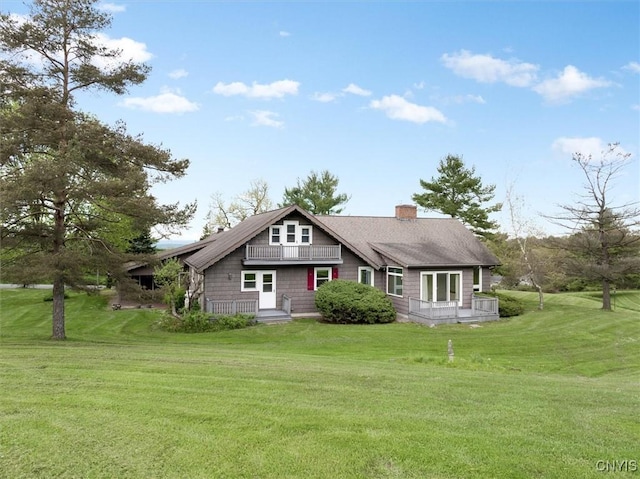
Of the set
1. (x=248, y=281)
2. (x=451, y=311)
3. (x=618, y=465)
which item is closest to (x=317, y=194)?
(x=248, y=281)

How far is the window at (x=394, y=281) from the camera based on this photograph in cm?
2211

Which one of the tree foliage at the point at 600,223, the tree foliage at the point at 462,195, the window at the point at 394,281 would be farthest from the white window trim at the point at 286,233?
the tree foliage at the point at 462,195

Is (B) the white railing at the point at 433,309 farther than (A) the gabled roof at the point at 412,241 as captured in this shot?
No

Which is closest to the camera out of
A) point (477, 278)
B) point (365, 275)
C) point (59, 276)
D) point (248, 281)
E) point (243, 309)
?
point (59, 276)

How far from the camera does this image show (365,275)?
2312 centimetres

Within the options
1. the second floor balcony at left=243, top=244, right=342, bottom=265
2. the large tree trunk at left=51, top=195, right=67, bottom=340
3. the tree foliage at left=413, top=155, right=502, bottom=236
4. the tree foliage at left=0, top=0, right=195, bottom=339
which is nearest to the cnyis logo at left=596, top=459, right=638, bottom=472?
the tree foliage at left=0, top=0, right=195, bottom=339

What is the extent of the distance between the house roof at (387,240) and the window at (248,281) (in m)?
1.72

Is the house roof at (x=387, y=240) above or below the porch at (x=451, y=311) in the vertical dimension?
above

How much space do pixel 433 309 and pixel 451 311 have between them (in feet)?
3.86

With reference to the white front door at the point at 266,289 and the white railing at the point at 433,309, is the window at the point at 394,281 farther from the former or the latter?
the white front door at the point at 266,289

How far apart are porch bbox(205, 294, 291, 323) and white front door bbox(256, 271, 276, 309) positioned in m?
0.70

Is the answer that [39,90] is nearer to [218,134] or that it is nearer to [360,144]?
[218,134]

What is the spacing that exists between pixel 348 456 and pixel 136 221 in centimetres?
1180

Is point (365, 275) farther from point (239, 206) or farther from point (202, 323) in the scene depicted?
point (239, 206)
